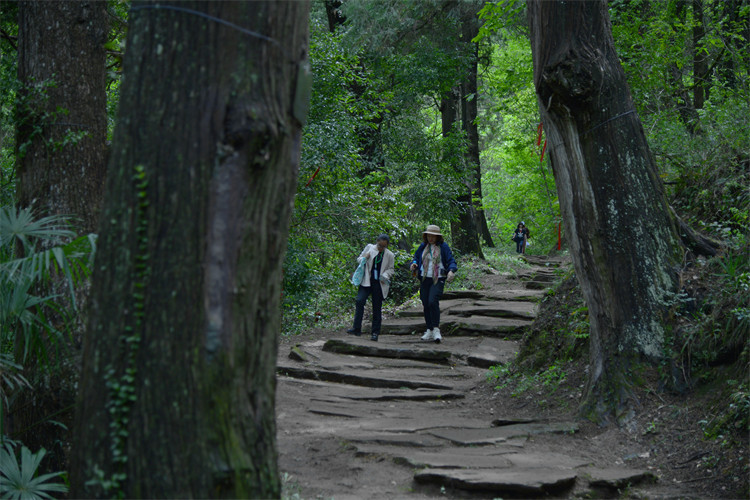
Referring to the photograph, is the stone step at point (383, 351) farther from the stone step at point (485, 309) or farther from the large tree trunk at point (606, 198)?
the large tree trunk at point (606, 198)

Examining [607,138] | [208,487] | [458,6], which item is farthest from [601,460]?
[458,6]

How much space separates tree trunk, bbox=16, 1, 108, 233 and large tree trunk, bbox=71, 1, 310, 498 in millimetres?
3510

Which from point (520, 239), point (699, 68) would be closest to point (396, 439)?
point (699, 68)

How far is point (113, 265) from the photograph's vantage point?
307 cm

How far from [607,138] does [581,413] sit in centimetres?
294

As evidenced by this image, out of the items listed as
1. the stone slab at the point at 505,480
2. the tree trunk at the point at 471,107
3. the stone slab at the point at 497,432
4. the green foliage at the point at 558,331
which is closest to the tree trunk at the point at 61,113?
the stone slab at the point at 505,480

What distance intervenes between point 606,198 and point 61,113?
551 cm

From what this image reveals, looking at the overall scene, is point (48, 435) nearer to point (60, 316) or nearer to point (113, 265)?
point (60, 316)

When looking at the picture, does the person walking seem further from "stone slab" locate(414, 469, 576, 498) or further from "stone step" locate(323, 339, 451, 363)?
"stone slab" locate(414, 469, 576, 498)

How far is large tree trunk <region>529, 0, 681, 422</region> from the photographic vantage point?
711 cm

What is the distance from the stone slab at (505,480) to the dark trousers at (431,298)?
6.83 metres

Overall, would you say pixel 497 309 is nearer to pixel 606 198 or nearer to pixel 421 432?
pixel 606 198

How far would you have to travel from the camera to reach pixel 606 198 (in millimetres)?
7293

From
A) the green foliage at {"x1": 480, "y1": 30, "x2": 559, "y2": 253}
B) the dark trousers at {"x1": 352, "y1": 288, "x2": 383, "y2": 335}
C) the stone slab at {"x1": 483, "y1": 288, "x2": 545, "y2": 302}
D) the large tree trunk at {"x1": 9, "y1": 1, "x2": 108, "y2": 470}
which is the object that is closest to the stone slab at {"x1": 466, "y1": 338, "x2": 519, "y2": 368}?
the dark trousers at {"x1": 352, "y1": 288, "x2": 383, "y2": 335}
